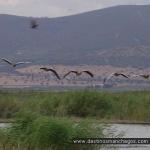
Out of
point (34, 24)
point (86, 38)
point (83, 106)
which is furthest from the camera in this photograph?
point (86, 38)

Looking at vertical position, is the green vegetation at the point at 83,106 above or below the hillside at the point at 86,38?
below

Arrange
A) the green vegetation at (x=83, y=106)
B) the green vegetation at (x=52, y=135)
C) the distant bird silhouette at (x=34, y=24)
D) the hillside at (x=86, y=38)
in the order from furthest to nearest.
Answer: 1. the hillside at (x=86, y=38)
2. the green vegetation at (x=83, y=106)
3. the distant bird silhouette at (x=34, y=24)
4. the green vegetation at (x=52, y=135)

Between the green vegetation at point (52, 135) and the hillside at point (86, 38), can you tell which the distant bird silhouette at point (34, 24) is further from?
the hillside at point (86, 38)

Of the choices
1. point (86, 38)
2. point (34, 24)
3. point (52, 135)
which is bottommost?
point (52, 135)

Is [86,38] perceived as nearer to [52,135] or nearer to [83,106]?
[83,106]

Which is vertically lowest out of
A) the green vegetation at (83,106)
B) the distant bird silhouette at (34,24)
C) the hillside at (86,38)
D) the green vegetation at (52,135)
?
the green vegetation at (52,135)

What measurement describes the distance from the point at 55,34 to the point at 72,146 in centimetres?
13120

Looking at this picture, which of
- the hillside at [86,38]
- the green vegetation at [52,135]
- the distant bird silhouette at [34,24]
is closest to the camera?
the green vegetation at [52,135]

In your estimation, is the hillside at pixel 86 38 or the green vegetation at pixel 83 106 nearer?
the green vegetation at pixel 83 106

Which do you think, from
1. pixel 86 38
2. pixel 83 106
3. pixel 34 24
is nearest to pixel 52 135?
pixel 34 24

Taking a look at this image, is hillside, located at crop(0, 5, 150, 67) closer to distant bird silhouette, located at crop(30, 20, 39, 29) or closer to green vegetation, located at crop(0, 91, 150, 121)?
green vegetation, located at crop(0, 91, 150, 121)

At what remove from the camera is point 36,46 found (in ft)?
455

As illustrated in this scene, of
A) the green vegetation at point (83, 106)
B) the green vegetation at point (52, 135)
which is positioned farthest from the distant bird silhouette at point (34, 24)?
the green vegetation at point (83, 106)

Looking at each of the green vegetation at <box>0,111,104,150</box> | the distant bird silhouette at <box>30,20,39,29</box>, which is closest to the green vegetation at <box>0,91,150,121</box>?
the distant bird silhouette at <box>30,20,39,29</box>
